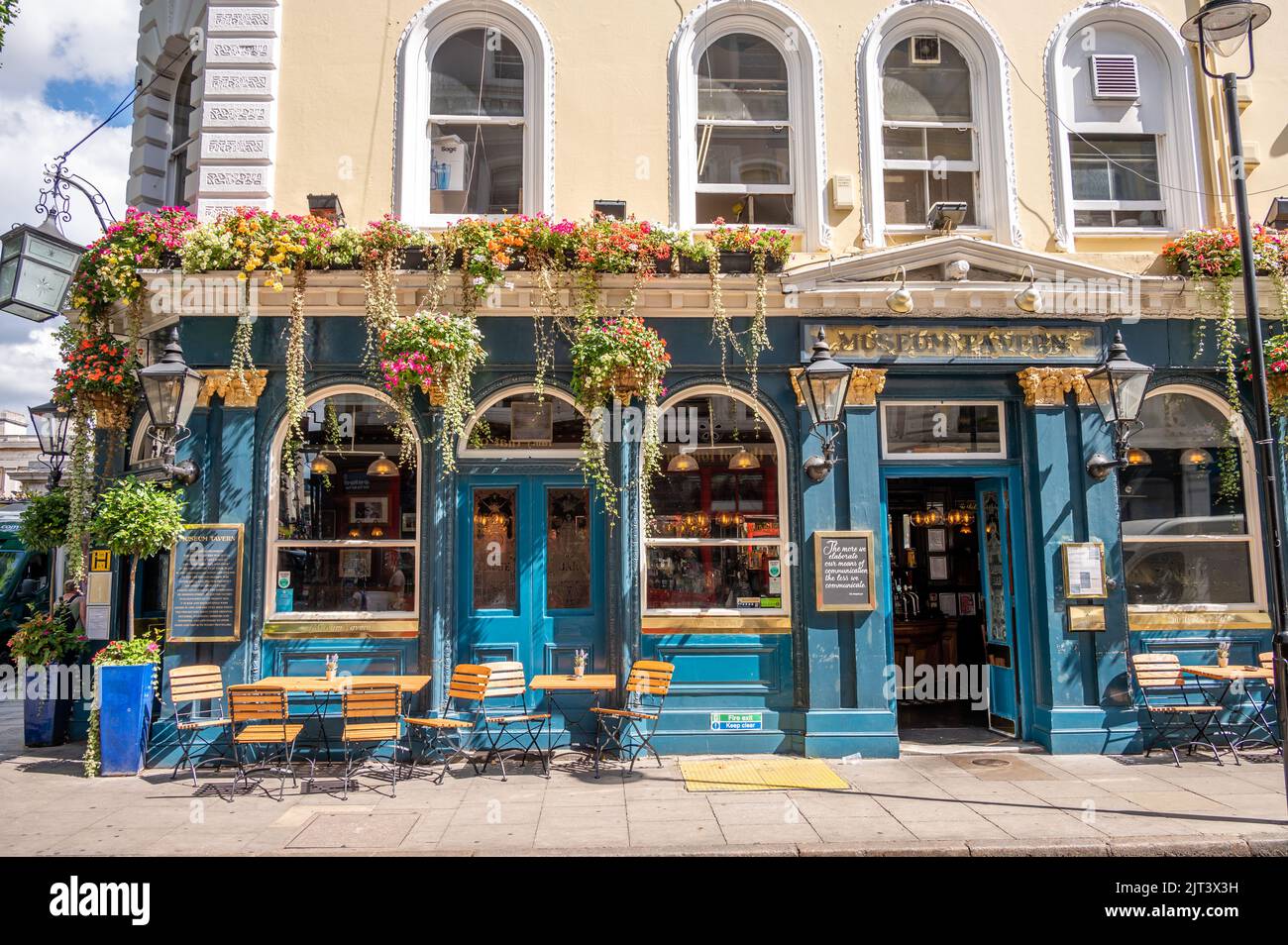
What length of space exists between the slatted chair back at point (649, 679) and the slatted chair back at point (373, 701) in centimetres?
218

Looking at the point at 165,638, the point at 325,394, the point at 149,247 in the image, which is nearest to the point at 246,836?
the point at 165,638

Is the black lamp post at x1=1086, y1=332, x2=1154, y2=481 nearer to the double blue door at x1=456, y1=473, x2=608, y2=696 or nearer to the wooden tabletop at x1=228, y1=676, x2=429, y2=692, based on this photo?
the double blue door at x1=456, y1=473, x2=608, y2=696

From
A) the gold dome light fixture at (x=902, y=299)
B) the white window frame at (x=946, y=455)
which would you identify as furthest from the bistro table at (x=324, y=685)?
the gold dome light fixture at (x=902, y=299)

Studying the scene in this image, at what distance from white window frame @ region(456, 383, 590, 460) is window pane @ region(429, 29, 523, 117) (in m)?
3.30

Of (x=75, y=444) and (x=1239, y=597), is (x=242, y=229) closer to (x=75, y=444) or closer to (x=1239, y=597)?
(x=75, y=444)

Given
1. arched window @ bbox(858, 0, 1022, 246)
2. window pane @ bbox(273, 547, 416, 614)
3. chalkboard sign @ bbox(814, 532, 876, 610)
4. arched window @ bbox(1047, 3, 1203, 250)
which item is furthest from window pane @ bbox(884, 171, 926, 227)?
window pane @ bbox(273, 547, 416, 614)

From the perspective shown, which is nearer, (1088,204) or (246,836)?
(246,836)

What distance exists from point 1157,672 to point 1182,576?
1323mm

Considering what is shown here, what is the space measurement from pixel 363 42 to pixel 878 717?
9128 millimetres

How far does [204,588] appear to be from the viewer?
8.82 meters

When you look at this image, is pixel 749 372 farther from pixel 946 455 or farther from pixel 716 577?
pixel 946 455

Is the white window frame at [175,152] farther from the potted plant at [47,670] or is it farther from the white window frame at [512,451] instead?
the potted plant at [47,670]

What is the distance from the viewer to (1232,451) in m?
9.89

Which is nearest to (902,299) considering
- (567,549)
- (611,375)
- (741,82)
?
(611,375)
